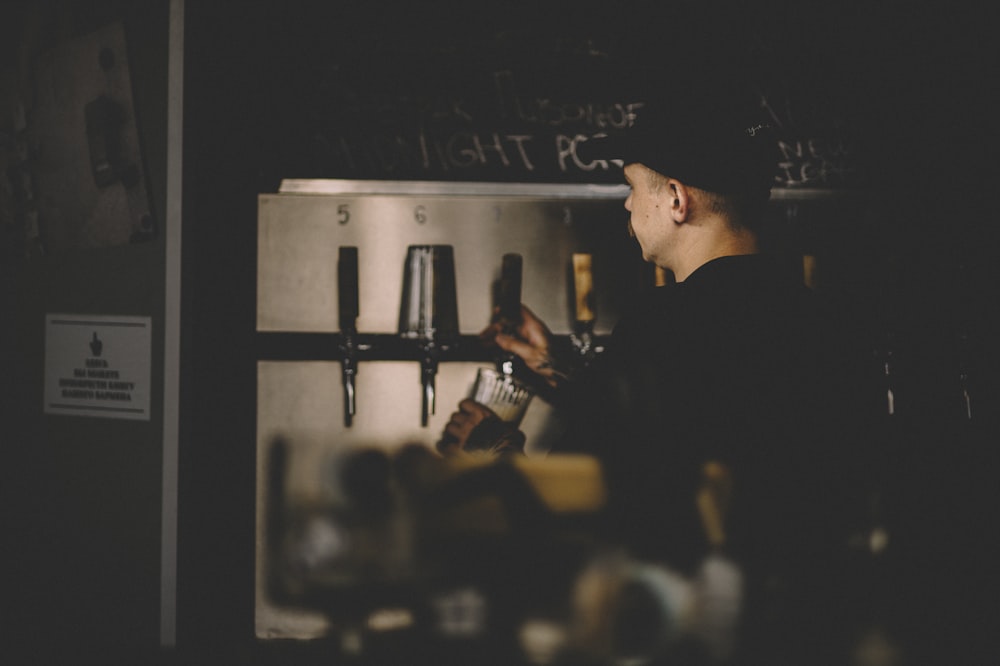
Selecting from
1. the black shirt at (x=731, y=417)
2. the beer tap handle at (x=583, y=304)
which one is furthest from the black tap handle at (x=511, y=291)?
the black shirt at (x=731, y=417)

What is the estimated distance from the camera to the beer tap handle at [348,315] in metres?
1.76

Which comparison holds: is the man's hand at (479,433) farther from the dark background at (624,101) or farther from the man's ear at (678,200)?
the man's ear at (678,200)

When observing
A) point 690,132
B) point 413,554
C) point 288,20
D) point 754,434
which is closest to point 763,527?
point 754,434

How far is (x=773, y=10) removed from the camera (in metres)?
1.86

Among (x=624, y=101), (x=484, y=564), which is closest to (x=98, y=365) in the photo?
(x=484, y=564)

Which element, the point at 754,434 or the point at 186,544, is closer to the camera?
the point at 754,434

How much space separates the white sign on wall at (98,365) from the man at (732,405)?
0.84 metres

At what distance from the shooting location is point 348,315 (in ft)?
5.82

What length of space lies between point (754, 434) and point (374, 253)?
4.20 ft

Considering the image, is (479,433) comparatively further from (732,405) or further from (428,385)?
(732,405)

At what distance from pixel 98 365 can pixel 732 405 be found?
1174 millimetres

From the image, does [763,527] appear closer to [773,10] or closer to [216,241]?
[216,241]

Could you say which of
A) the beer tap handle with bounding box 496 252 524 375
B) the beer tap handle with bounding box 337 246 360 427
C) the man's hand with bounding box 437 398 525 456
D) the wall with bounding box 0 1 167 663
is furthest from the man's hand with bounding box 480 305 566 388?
the wall with bounding box 0 1 167 663

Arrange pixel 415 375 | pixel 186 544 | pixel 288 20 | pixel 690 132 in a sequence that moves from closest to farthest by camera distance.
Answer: pixel 690 132
pixel 186 544
pixel 288 20
pixel 415 375
